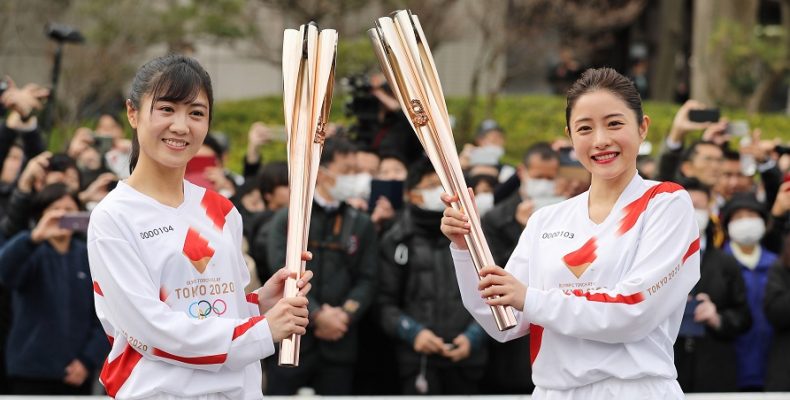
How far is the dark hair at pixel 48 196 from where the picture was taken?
18.4 feet

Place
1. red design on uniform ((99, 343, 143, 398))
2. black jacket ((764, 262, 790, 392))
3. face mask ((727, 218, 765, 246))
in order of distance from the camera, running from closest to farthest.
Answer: red design on uniform ((99, 343, 143, 398)) < black jacket ((764, 262, 790, 392)) < face mask ((727, 218, 765, 246))

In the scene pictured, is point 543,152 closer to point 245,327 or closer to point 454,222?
point 454,222

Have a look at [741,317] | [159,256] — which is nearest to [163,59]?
[159,256]

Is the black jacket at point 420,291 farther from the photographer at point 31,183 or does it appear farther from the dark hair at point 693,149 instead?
the dark hair at point 693,149

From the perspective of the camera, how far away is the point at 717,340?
589cm

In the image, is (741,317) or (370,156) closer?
(741,317)

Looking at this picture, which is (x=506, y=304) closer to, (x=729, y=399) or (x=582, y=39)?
(x=729, y=399)

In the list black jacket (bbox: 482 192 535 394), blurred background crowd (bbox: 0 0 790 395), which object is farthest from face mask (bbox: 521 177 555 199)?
black jacket (bbox: 482 192 535 394)

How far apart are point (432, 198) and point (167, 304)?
306cm

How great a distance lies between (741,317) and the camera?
587 cm

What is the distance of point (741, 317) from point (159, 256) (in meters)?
3.66

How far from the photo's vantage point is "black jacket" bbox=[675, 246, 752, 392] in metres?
5.88

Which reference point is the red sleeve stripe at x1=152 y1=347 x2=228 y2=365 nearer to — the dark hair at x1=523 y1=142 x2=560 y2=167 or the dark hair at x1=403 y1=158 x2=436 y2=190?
the dark hair at x1=403 y1=158 x2=436 y2=190

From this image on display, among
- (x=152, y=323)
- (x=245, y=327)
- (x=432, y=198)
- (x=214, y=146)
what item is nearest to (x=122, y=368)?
(x=152, y=323)
